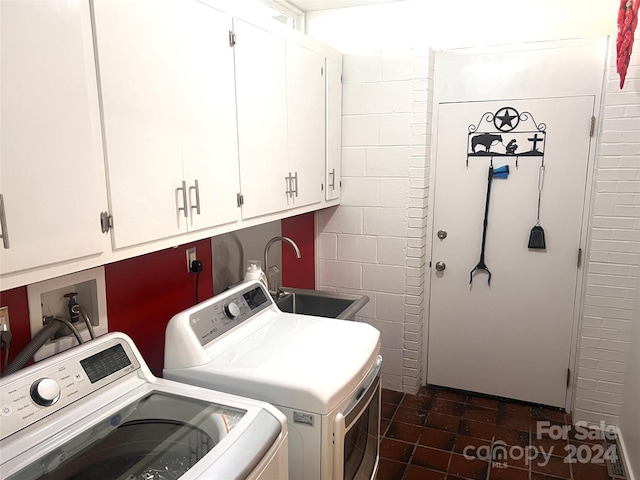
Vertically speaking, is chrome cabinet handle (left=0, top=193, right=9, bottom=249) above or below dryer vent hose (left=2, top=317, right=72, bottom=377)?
above

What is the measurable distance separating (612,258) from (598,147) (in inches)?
24.6

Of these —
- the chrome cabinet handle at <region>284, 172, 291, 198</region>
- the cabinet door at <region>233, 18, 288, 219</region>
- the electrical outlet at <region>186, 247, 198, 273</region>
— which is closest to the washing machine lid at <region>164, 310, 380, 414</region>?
the electrical outlet at <region>186, 247, 198, 273</region>

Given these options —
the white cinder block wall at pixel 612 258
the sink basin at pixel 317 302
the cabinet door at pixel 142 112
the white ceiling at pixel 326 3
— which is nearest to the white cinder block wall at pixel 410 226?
the white cinder block wall at pixel 612 258

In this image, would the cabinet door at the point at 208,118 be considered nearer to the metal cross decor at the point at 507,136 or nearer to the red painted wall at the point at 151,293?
the red painted wall at the point at 151,293

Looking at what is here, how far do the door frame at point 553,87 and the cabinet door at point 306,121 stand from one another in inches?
31.3

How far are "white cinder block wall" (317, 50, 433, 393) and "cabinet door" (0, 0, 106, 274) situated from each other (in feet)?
6.49

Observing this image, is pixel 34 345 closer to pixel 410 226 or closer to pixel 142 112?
pixel 142 112

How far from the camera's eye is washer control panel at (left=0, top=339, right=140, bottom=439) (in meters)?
1.18

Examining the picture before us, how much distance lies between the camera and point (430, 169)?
120 inches

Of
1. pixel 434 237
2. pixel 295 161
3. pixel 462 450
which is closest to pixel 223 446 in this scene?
pixel 295 161

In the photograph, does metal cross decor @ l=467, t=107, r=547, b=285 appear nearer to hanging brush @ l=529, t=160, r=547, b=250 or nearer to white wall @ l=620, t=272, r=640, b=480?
hanging brush @ l=529, t=160, r=547, b=250

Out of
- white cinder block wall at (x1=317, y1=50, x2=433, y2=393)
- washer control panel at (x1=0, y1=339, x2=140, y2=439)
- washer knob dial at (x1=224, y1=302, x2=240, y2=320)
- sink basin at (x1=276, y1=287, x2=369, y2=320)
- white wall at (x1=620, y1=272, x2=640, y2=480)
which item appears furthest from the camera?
white cinder block wall at (x1=317, y1=50, x2=433, y2=393)

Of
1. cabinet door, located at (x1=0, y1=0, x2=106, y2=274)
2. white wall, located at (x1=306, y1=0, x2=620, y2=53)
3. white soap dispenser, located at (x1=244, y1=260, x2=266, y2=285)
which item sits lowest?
white soap dispenser, located at (x1=244, y1=260, x2=266, y2=285)

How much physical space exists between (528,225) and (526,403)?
1.19 meters
